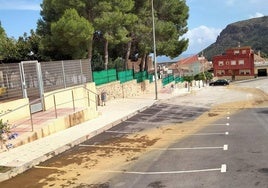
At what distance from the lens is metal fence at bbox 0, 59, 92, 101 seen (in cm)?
1842

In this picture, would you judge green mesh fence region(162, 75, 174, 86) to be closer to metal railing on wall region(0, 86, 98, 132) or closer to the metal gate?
metal railing on wall region(0, 86, 98, 132)

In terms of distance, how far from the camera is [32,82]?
20.3m

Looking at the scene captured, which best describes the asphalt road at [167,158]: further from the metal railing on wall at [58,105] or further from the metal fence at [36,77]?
the metal fence at [36,77]

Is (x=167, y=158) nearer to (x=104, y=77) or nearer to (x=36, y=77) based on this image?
(x=36, y=77)

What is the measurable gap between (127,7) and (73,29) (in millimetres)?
8712

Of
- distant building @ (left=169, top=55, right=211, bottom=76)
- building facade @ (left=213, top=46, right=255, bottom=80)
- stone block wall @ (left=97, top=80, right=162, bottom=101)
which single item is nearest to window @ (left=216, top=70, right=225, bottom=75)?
building facade @ (left=213, top=46, right=255, bottom=80)

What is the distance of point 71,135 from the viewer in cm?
1692

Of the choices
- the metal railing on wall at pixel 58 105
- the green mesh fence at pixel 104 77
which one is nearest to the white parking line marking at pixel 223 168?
the metal railing on wall at pixel 58 105

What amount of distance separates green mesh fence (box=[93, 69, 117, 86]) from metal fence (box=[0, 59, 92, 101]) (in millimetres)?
5241

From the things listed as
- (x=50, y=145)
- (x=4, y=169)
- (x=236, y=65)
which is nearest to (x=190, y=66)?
(x=236, y=65)

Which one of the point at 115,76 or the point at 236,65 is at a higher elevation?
the point at 115,76

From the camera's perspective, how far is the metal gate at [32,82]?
1960 centimetres

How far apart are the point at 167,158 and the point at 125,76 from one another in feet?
85.3

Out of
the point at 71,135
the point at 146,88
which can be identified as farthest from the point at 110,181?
the point at 146,88
